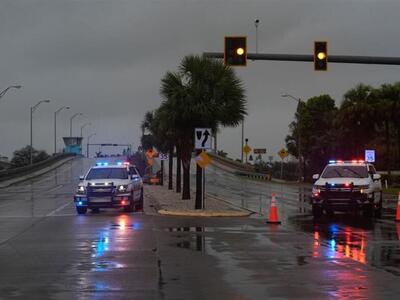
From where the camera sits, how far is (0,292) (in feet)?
29.4

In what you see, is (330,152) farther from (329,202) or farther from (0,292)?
(0,292)

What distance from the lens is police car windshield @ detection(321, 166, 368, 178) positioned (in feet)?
73.7

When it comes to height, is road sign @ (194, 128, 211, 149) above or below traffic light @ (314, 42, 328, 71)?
below

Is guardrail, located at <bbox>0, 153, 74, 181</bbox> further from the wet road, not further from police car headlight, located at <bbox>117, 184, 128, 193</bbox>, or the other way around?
the wet road

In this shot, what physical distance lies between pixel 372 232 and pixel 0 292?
1086cm

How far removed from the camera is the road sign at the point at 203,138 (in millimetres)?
22656

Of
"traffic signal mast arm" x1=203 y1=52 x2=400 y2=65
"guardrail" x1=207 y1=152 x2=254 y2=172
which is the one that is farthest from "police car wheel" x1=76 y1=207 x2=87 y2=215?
"guardrail" x1=207 y1=152 x2=254 y2=172

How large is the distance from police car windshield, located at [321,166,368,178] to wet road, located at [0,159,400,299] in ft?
10.0

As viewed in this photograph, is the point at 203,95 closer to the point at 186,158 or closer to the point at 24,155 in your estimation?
the point at 186,158

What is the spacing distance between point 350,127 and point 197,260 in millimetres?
43842

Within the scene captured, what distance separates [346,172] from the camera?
2270cm

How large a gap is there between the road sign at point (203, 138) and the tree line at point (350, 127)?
29.4 meters

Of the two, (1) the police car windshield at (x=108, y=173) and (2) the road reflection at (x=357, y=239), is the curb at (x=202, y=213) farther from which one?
(1) the police car windshield at (x=108, y=173)

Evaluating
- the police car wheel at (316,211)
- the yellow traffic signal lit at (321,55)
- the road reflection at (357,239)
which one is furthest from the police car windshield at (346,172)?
the yellow traffic signal lit at (321,55)
